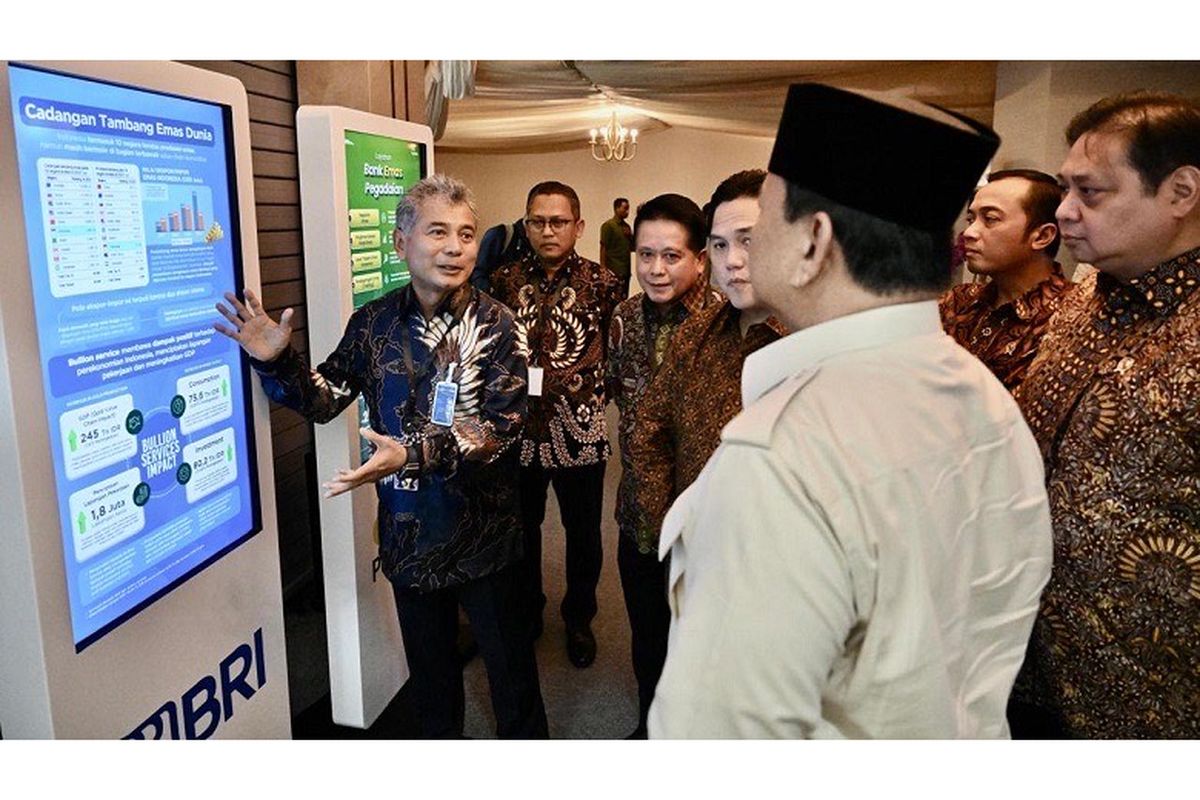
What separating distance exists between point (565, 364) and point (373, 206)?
30.6 inches

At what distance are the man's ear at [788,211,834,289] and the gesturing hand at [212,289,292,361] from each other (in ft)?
3.41

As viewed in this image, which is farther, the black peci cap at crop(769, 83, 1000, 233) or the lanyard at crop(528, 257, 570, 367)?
the lanyard at crop(528, 257, 570, 367)

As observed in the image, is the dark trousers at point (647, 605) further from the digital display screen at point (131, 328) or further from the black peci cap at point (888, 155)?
the black peci cap at point (888, 155)

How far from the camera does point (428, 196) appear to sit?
1739 millimetres

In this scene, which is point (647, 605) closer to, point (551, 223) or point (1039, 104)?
point (551, 223)

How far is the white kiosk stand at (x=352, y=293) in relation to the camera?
1870 millimetres

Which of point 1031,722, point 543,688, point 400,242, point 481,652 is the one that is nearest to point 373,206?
point 400,242

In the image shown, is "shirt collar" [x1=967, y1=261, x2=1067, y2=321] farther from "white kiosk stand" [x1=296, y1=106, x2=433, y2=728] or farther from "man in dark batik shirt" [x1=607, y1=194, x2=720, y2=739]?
"white kiosk stand" [x1=296, y1=106, x2=433, y2=728]

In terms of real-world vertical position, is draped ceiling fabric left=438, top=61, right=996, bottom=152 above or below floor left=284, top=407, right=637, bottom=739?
above

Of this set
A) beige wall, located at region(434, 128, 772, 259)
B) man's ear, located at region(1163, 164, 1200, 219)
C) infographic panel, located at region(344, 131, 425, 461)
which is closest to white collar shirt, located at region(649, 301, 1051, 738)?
man's ear, located at region(1163, 164, 1200, 219)

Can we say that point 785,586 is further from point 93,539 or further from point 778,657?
point 93,539

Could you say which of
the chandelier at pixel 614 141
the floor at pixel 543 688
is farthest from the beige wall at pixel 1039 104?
the chandelier at pixel 614 141

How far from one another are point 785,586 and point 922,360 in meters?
0.28

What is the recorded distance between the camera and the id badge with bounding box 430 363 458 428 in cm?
174
